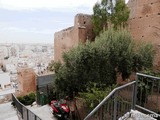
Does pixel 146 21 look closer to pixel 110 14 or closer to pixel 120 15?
pixel 120 15

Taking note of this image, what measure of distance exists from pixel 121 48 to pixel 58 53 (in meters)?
9.63

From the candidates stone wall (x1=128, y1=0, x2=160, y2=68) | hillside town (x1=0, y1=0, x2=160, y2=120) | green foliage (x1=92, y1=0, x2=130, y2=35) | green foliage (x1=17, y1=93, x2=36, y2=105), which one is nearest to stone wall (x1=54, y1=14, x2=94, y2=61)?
hillside town (x1=0, y1=0, x2=160, y2=120)

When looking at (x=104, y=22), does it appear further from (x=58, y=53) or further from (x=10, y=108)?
(x=10, y=108)

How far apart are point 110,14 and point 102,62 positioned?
4.54m

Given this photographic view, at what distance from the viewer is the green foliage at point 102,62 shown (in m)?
7.75

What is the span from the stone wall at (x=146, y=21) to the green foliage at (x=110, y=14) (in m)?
0.70

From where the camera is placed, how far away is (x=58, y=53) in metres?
16.9

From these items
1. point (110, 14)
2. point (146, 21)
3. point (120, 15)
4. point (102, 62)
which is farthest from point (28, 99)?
point (146, 21)

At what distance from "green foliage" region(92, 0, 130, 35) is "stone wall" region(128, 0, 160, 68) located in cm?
70

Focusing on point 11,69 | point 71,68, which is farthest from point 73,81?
point 11,69

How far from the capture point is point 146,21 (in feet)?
34.2

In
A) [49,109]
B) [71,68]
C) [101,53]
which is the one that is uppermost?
[101,53]

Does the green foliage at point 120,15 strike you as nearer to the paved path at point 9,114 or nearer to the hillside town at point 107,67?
the hillside town at point 107,67

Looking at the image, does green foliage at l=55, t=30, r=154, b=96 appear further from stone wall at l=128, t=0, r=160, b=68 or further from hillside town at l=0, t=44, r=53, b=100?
hillside town at l=0, t=44, r=53, b=100
